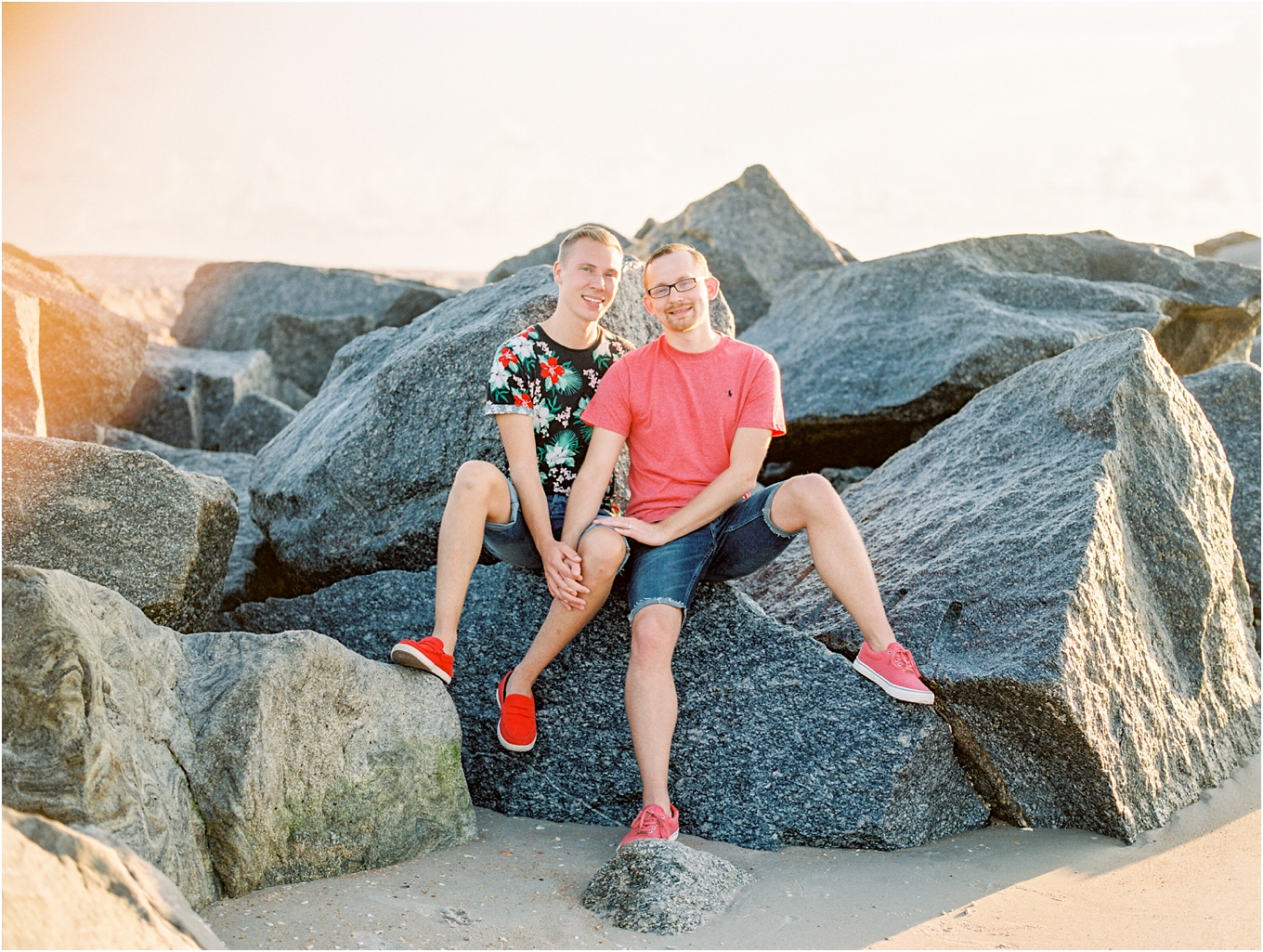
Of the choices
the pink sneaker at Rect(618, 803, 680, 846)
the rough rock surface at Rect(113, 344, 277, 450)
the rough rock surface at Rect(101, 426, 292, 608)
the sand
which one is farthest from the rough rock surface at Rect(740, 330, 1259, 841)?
the rough rock surface at Rect(113, 344, 277, 450)

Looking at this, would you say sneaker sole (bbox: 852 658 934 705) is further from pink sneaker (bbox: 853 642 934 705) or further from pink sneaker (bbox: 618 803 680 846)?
pink sneaker (bbox: 618 803 680 846)

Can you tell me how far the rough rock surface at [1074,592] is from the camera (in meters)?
4.09

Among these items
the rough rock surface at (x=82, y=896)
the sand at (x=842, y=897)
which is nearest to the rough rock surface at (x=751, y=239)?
the sand at (x=842, y=897)

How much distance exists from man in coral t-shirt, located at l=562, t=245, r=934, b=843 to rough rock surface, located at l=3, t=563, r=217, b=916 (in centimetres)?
153

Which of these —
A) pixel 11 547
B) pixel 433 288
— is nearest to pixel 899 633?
pixel 11 547

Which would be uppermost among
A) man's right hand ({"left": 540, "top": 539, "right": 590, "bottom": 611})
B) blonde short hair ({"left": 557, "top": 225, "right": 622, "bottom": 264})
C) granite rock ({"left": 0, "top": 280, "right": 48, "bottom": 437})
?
blonde short hair ({"left": 557, "top": 225, "right": 622, "bottom": 264})

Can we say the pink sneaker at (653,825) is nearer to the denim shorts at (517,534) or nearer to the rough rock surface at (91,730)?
the denim shorts at (517,534)

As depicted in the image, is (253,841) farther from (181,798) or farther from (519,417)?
(519,417)

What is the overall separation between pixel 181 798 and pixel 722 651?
1.99 m

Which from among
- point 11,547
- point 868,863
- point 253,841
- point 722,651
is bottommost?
point 868,863

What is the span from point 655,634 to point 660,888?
3.07 ft

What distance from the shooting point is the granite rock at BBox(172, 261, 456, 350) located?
1117 cm

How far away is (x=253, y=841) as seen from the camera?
3.49 meters

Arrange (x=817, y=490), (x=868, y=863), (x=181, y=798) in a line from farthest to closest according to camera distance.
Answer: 1. (x=817, y=490)
2. (x=868, y=863)
3. (x=181, y=798)
